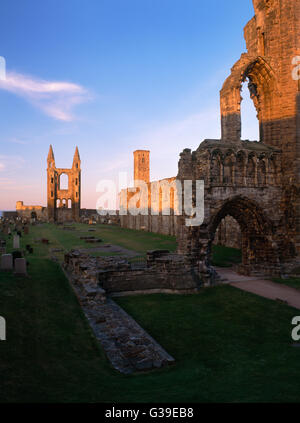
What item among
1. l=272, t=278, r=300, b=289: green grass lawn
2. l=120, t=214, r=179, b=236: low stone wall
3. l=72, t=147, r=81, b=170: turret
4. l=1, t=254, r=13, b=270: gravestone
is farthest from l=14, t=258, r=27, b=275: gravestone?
l=72, t=147, r=81, b=170: turret

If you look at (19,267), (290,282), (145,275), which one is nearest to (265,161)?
(290,282)

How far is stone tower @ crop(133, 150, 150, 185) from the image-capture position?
6806cm

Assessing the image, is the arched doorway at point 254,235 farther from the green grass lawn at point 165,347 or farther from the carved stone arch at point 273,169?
the green grass lawn at point 165,347

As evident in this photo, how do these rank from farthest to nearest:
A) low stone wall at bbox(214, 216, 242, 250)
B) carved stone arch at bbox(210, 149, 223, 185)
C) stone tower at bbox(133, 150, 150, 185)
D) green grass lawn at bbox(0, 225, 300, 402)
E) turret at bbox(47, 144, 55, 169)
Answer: turret at bbox(47, 144, 55, 169) < stone tower at bbox(133, 150, 150, 185) < low stone wall at bbox(214, 216, 242, 250) < carved stone arch at bbox(210, 149, 223, 185) < green grass lawn at bbox(0, 225, 300, 402)

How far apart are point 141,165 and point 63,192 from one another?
2229cm

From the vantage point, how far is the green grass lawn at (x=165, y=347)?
4684 millimetres

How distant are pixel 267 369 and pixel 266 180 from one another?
11586 mm

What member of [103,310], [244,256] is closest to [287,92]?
[244,256]

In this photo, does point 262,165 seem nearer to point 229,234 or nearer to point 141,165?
point 229,234

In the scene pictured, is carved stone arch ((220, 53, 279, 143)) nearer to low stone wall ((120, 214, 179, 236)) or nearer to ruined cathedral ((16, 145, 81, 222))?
low stone wall ((120, 214, 179, 236))

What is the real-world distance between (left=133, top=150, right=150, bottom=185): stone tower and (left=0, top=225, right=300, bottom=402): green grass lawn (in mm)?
56477

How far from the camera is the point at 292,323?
29.9 ft

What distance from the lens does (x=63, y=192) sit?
76.6 meters

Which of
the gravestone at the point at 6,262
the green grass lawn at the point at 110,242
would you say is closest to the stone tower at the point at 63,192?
the green grass lawn at the point at 110,242
